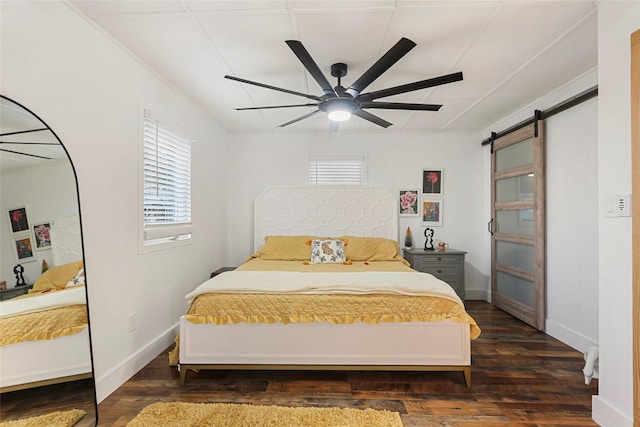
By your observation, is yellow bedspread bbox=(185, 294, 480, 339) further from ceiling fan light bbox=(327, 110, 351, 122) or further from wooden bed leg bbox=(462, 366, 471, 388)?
ceiling fan light bbox=(327, 110, 351, 122)

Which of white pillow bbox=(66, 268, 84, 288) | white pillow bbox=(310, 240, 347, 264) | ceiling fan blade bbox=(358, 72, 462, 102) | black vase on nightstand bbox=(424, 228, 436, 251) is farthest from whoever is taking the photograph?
black vase on nightstand bbox=(424, 228, 436, 251)

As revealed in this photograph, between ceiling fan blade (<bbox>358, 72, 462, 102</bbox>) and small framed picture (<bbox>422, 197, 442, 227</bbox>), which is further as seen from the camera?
small framed picture (<bbox>422, 197, 442, 227</bbox>)

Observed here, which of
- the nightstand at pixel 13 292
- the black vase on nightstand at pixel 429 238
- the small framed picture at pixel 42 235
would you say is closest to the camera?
the nightstand at pixel 13 292

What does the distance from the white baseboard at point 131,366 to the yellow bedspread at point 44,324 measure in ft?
1.81

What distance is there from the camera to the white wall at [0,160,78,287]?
142 cm

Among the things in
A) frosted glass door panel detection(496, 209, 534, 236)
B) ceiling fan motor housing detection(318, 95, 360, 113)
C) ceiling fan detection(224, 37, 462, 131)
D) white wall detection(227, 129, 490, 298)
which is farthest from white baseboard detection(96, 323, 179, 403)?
frosted glass door panel detection(496, 209, 534, 236)

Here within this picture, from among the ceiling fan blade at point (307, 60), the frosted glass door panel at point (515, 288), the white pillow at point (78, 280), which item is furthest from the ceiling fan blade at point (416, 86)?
the frosted glass door panel at point (515, 288)

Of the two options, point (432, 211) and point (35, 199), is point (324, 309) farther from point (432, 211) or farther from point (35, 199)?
point (432, 211)

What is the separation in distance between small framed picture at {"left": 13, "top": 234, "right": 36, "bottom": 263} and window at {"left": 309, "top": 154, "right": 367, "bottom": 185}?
11.1 feet

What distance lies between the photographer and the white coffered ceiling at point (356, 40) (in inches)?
74.5

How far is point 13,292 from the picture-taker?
1.44 m

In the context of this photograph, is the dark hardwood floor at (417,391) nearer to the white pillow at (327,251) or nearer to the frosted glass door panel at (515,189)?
the white pillow at (327,251)

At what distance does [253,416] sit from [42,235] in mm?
1532

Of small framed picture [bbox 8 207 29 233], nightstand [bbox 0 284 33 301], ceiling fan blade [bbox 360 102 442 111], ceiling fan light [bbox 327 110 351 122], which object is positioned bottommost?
nightstand [bbox 0 284 33 301]
